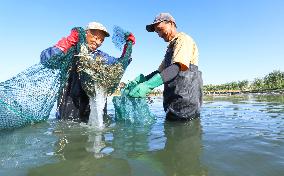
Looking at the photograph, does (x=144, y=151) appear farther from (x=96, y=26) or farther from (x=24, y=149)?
(x=96, y=26)

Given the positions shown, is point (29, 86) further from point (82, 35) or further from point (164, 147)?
point (164, 147)

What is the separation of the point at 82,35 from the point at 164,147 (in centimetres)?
307

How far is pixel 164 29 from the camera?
562 cm

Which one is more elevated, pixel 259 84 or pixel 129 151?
pixel 259 84

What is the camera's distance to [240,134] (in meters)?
4.69

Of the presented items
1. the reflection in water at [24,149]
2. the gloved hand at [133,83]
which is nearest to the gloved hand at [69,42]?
the gloved hand at [133,83]

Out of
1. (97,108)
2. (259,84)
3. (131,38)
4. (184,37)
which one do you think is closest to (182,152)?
(184,37)

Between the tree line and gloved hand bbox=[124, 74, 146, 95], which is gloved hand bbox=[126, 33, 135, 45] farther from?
the tree line

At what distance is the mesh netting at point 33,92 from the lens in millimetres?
5563

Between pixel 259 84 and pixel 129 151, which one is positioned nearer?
pixel 129 151

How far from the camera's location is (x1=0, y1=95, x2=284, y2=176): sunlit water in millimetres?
2891

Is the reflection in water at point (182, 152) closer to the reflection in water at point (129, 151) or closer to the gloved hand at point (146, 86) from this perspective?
the reflection in water at point (129, 151)

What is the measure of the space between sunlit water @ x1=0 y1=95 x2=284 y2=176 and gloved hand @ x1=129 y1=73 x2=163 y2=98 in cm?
61

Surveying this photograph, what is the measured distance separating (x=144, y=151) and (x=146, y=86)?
5.10ft
